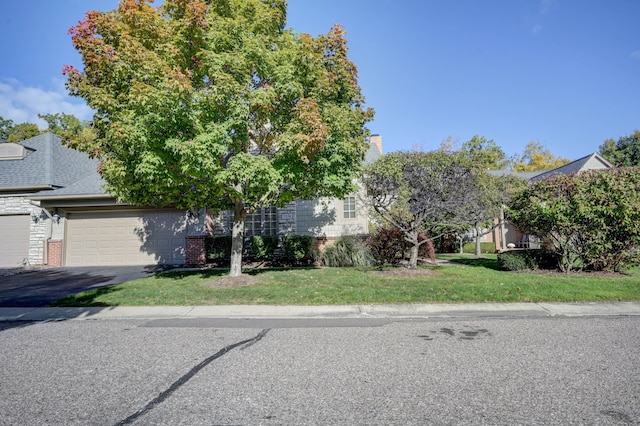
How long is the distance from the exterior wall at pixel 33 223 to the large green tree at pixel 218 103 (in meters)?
7.55

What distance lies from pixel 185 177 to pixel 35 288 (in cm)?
561

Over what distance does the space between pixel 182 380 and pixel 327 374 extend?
1590 mm

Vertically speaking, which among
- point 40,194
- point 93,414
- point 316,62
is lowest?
point 93,414

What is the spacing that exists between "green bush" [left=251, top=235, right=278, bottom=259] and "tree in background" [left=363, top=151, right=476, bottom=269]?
5.80 m

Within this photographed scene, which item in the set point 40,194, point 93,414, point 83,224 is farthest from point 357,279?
point 40,194

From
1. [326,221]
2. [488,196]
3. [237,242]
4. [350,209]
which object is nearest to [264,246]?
[326,221]

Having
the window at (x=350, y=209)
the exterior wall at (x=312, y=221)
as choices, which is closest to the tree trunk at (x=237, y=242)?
the exterior wall at (x=312, y=221)

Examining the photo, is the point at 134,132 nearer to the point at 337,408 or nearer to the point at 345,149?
the point at 345,149

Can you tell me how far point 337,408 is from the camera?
319cm

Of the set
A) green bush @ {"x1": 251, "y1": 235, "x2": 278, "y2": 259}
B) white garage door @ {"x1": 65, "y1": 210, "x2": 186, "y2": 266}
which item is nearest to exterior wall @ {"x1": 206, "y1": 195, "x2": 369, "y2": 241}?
green bush @ {"x1": 251, "y1": 235, "x2": 278, "y2": 259}

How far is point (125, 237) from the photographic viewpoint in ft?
52.5

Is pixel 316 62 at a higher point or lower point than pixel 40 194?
higher

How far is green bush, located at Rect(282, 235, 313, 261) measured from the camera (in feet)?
49.9

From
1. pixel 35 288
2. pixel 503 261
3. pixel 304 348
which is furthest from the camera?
pixel 503 261
